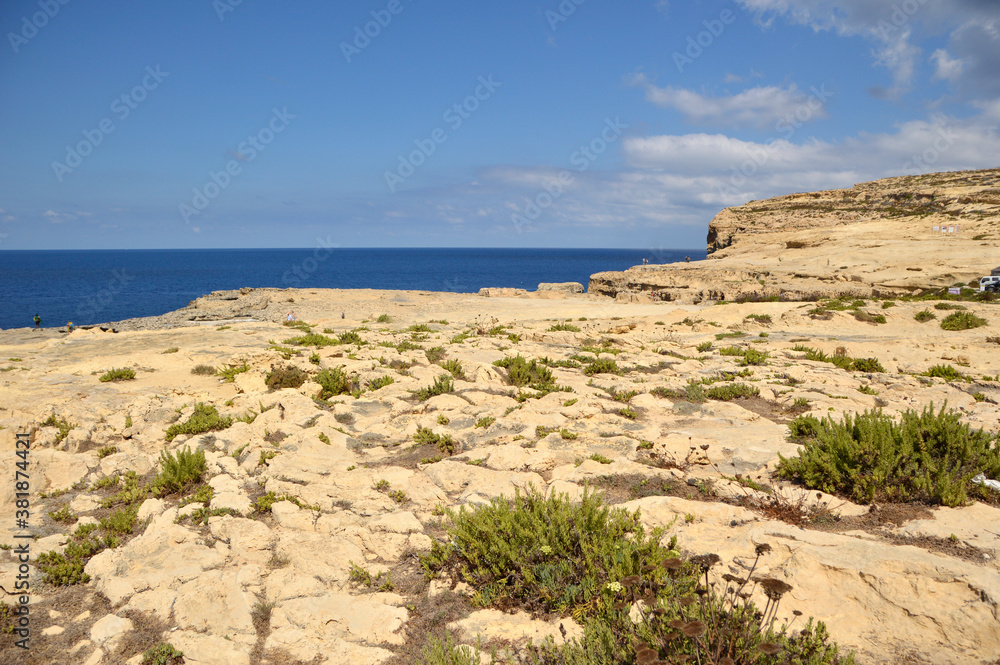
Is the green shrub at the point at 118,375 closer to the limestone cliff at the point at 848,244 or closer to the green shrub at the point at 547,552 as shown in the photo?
the green shrub at the point at 547,552

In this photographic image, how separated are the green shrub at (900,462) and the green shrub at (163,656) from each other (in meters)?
6.27

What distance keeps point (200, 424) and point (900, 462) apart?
9.83m

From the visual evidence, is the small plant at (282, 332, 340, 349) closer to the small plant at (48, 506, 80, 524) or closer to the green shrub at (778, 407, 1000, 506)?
the small plant at (48, 506, 80, 524)

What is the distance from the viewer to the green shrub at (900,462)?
527cm

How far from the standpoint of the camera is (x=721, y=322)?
20.3m

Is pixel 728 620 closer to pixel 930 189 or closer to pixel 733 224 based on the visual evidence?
pixel 733 224

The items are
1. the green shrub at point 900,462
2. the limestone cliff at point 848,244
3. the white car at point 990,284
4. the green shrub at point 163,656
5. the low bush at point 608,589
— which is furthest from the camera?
the limestone cliff at point 848,244

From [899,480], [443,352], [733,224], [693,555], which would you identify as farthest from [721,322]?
[733,224]

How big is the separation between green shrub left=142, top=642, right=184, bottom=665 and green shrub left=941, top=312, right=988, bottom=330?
21.3 meters

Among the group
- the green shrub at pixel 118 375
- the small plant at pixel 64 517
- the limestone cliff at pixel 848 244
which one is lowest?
the small plant at pixel 64 517

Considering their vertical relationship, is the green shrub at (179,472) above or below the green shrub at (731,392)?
below

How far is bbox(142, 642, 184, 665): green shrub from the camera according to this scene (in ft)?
13.4

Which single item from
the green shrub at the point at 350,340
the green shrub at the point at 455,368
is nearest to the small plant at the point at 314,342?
the green shrub at the point at 350,340

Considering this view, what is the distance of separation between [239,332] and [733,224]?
190ft
